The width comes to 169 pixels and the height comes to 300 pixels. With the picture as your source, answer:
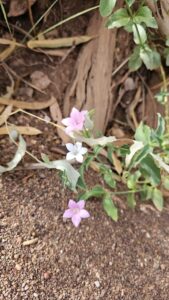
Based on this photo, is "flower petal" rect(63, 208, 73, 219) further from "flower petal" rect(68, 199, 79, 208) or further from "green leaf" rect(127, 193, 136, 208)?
"green leaf" rect(127, 193, 136, 208)

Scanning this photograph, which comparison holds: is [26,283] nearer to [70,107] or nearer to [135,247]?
[135,247]

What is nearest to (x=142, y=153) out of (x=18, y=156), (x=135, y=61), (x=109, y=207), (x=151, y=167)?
(x=151, y=167)

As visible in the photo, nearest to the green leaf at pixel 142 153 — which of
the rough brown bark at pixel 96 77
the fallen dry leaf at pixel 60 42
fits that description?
the rough brown bark at pixel 96 77

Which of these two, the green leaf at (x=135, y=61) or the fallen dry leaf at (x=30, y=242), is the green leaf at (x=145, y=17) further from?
the fallen dry leaf at (x=30, y=242)

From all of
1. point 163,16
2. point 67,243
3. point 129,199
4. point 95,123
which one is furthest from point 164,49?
point 67,243

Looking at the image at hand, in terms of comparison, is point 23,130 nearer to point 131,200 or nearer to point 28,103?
point 28,103
